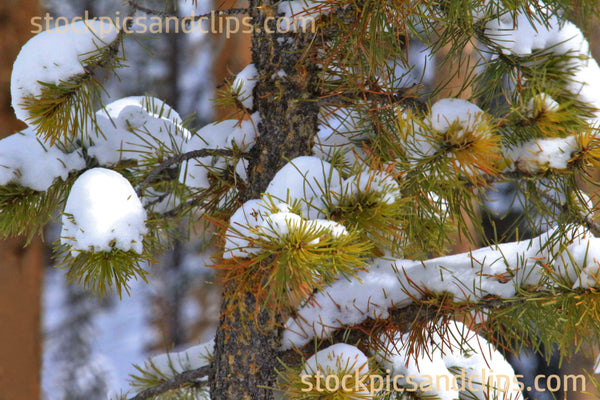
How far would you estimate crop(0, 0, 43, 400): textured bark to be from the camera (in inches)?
43.4

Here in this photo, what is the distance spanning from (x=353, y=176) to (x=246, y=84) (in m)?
0.17

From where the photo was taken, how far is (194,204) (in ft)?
1.85


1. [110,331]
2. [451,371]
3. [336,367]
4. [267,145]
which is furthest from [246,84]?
[110,331]

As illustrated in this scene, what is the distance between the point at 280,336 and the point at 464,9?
0.32 meters

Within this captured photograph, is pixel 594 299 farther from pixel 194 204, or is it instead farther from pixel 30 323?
pixel 30 323

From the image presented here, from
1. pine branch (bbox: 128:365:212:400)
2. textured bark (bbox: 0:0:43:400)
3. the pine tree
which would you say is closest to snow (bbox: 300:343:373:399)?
the pine tree

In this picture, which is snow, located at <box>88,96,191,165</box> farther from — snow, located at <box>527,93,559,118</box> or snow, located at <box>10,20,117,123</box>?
snow, located at <box>527,93,559,118</box>

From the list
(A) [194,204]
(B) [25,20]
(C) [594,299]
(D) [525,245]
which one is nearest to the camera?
(C) [594,299]

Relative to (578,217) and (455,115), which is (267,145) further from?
(578,217)

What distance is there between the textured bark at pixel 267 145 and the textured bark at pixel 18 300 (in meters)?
0.86

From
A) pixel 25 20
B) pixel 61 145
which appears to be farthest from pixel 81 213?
pixel 25 20

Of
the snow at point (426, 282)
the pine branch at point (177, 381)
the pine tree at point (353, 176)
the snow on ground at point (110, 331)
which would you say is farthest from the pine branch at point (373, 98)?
the snow on ground at point (110, 331)

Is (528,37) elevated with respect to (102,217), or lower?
elevated

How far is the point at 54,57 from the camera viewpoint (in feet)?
1.37
